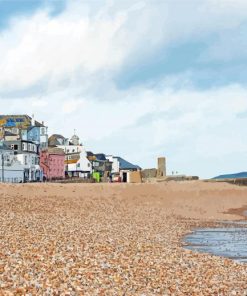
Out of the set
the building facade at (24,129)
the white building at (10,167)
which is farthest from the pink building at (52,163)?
the white building at (10,167)

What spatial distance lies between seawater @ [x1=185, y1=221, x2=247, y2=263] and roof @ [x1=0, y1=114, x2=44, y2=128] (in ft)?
301

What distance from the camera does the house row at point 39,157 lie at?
11200 cm

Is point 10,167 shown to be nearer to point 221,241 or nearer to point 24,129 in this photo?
point 24,129

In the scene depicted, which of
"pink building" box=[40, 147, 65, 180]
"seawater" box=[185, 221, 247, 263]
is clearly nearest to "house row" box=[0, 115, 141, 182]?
"pink building" box=[40, 147, 65, 180]

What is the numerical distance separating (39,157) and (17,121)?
39.2 feet

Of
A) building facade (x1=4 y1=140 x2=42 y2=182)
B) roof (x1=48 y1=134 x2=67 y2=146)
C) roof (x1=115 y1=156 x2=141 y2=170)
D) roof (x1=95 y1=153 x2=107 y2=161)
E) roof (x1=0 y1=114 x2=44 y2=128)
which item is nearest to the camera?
building facade (x1=4 y1=140 x2=42 y2=182)

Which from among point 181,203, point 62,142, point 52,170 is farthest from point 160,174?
point 181,203

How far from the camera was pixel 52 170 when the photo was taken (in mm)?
134875

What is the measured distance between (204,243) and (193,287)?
15352mm

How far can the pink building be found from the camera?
13069cm

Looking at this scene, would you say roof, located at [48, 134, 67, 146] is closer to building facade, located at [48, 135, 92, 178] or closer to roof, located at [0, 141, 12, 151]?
building facade, located at [48, 135, 92, 178]

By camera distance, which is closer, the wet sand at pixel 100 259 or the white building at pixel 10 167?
the wet sand at pixel 100 259

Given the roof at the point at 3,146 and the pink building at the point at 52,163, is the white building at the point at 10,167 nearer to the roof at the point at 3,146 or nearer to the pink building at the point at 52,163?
the roof at the point at 3,146

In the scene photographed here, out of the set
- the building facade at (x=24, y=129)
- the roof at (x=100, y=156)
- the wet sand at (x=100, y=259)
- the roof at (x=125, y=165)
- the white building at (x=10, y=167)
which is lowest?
the wet sand at (x=100, y=259)
